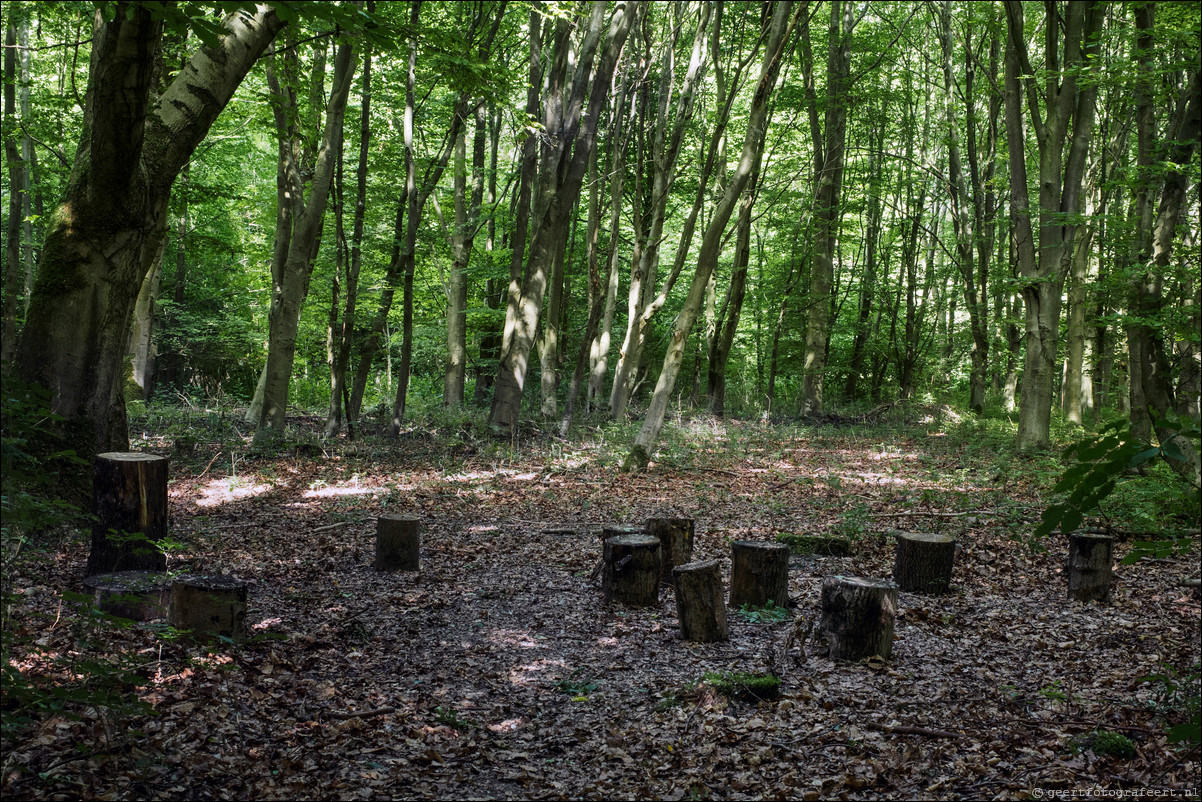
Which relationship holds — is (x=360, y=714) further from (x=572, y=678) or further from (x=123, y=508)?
(x=123, y=508)

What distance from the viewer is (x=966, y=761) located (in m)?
3.48

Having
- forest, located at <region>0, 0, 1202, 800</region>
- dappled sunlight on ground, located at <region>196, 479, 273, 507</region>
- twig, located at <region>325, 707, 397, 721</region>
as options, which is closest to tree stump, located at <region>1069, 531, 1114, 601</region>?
forest, located at <region>0, 0, 1202, 800</region>

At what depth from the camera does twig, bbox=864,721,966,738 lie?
3.72 metres

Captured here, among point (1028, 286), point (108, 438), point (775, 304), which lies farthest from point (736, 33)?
point (108, 438)

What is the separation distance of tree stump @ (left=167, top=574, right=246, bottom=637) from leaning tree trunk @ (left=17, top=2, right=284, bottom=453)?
279 cm

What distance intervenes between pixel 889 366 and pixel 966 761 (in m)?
27.0

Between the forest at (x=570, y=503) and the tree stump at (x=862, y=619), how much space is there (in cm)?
3

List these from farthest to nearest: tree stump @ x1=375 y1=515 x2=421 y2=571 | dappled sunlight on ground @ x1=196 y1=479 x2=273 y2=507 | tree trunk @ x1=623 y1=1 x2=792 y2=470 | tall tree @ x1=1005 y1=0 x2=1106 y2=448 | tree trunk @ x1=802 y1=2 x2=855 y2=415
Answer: tree trunk @ x1=802 y1=2 x2=855 y2=415, tall tree @ x1=1005 y1=0 x2=1106 y2=448, tree trunk @ x1=623 y1=1 x2=792 y2=470, dappled sunlight on ground @ x1=196 y1=479 x2=273 y2=507, tree stump @ x1=375 y1=515 x2=421 y2=571

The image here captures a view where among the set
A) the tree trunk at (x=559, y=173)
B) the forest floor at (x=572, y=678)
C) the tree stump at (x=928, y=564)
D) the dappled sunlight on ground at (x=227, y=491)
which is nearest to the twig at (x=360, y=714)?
the forest floor at (x=572, y=678)

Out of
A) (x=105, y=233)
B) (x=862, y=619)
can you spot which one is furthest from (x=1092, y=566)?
(x=105, y=233)

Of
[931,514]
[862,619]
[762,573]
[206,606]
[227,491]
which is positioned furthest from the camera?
[227,491]

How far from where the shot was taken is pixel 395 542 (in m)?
6.92

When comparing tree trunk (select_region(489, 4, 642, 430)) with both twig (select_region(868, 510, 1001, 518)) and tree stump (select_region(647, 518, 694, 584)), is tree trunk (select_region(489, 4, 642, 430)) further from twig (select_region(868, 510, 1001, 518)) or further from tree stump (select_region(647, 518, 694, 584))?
tree stump (select_region(647, 518, 694, 584))

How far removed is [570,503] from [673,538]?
3693mm
